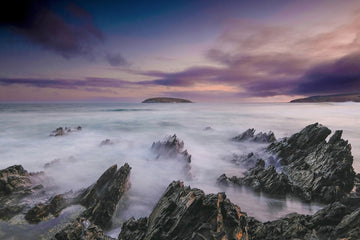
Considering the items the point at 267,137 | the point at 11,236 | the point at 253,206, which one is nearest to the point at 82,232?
the point at 11,236

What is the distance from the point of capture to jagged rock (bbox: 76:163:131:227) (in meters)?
9.66

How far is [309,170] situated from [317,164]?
74 centimetres

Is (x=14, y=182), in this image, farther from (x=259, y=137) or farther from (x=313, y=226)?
(x=259, y=137)

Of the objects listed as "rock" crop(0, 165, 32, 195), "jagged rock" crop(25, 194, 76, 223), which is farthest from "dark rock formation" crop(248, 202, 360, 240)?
"rock" crop(0, 165, 32, 195)

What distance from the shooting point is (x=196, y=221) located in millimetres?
6637

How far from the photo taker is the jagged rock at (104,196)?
966 cm

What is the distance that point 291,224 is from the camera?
24.0ft

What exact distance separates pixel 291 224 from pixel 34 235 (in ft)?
36.2

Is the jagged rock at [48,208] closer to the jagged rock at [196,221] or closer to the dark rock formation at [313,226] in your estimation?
the jagged rock at [196,221]

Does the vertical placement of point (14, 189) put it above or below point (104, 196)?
above

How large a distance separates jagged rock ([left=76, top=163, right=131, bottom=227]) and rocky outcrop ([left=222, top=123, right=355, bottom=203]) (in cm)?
750

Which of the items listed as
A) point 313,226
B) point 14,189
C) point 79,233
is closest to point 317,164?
point 313,226

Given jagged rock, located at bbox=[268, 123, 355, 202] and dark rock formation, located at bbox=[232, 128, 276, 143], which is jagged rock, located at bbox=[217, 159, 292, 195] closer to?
jagged rock, located at bbox=[268, 123, 355, 202]

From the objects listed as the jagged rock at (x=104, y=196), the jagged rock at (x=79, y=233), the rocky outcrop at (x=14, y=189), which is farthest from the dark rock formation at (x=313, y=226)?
the rocky outcrop at (x=14, y=189)
